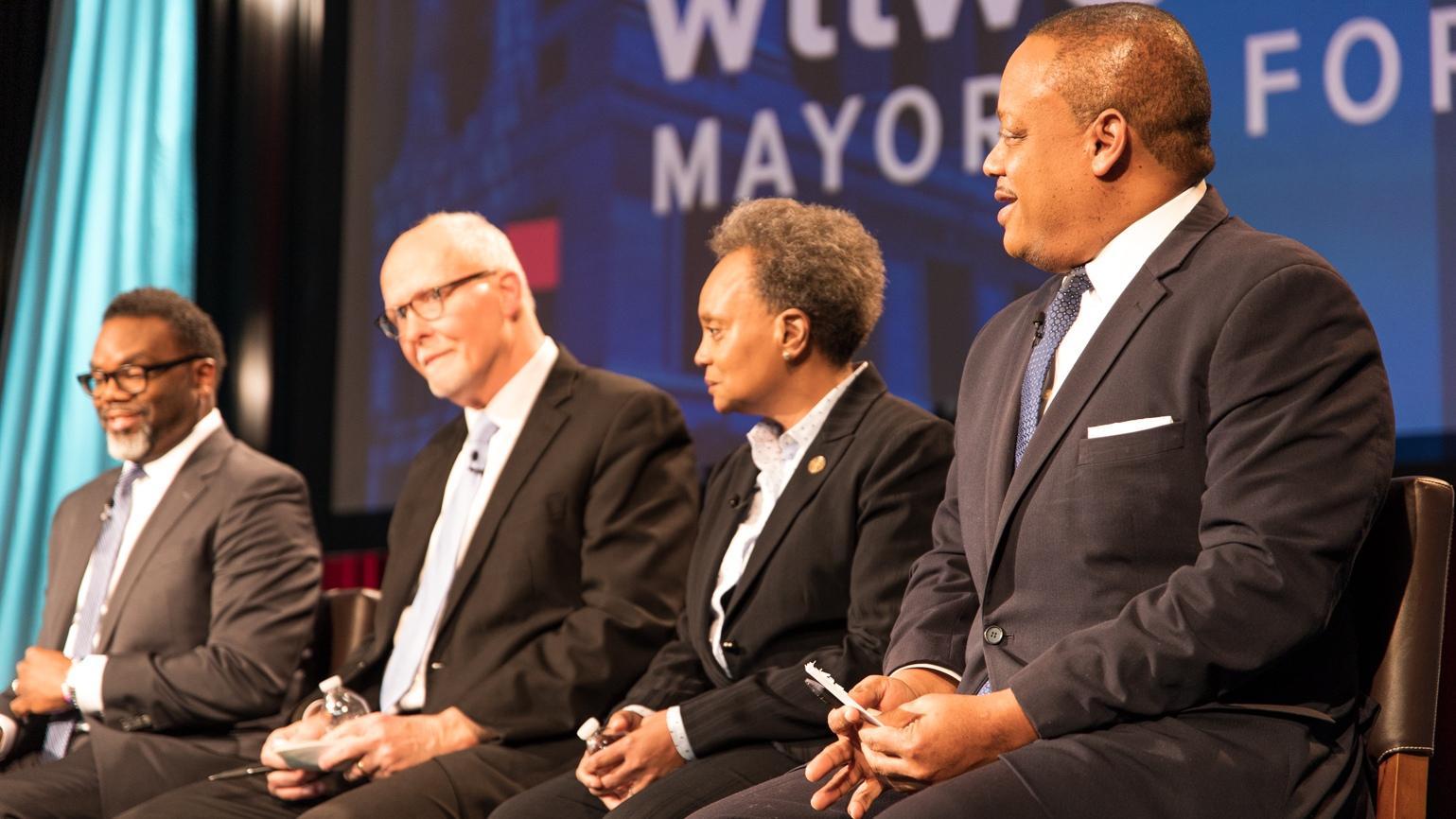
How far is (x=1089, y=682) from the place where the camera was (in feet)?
6.15

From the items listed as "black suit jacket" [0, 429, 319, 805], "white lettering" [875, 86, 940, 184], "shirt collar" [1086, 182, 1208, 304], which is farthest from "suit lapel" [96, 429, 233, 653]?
"shirt collar" [1086, 182, 1208, 304]

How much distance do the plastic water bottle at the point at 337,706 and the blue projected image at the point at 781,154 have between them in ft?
5.82

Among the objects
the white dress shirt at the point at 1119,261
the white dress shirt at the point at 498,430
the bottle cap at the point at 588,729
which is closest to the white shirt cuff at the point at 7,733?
the white dress shirt at the point at 498,430

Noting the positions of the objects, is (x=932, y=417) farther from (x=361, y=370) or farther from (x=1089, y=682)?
(x=361, y=370)

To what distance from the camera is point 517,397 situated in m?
3.58

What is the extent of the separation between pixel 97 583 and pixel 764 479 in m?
1.90

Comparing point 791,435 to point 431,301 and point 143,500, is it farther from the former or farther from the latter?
point 143,500

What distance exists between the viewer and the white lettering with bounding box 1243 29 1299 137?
4.09 meters

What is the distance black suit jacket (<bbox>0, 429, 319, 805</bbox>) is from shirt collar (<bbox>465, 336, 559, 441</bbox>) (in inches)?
22.9

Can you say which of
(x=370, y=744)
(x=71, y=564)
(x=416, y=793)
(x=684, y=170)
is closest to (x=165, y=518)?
(x=71, y=564)

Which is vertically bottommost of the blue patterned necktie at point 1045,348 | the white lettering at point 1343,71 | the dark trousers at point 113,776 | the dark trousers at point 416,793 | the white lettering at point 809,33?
the dark trousers at point 113,776

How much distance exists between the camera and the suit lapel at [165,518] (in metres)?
3.80

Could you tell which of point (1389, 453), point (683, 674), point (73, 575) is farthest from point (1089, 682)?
point (73, 575)

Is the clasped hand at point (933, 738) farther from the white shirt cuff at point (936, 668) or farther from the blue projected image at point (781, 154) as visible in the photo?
the blue projected image at point (781, 154)
